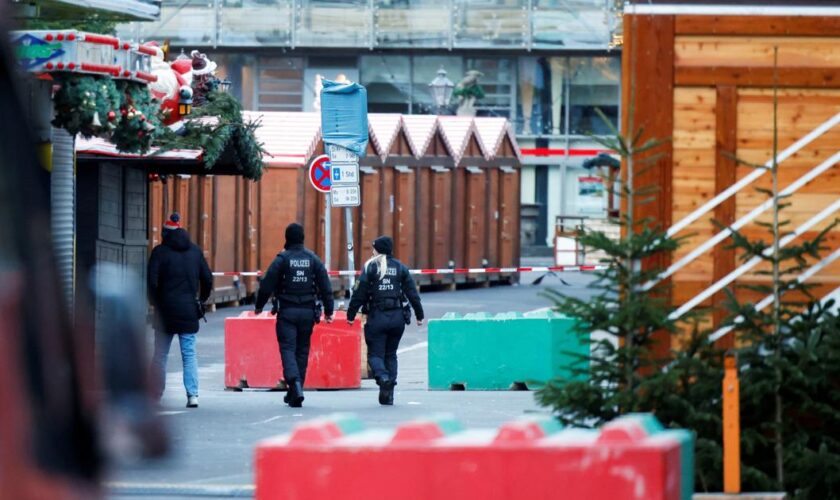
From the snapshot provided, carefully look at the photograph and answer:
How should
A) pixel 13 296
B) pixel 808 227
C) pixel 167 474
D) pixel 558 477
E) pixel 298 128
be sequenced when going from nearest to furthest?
1. pixel 13 296
2. pixel 558 477
3. pixel 808 227
4. pixel 167 474
5. pixel 298 128

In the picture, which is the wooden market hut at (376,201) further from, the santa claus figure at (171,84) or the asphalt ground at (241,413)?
the santa claus figure at (171,84)

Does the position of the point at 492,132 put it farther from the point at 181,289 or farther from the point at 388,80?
the point at 181,289

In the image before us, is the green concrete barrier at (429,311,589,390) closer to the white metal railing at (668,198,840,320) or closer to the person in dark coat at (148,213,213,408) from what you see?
the person in dark coat at (148,213,213,408)

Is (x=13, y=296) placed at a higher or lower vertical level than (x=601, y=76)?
lower

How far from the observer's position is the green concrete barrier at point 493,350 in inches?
797

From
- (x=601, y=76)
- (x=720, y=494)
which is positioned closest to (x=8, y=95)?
(x=720, y=494)

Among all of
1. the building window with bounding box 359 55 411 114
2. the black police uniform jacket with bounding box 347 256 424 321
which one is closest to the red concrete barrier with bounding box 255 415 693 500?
the black police uniform jacket with bounding box 347 256 424 321

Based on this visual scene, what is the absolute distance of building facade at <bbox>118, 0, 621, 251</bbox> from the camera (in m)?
59.2

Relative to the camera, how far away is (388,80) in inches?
2411

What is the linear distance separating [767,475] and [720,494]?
0.90 meters

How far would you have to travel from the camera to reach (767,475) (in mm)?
9992

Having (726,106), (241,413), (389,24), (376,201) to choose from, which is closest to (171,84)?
(241,413)

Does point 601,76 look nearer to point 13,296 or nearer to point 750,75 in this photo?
point 750,75

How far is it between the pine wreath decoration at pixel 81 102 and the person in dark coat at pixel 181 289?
266cm
